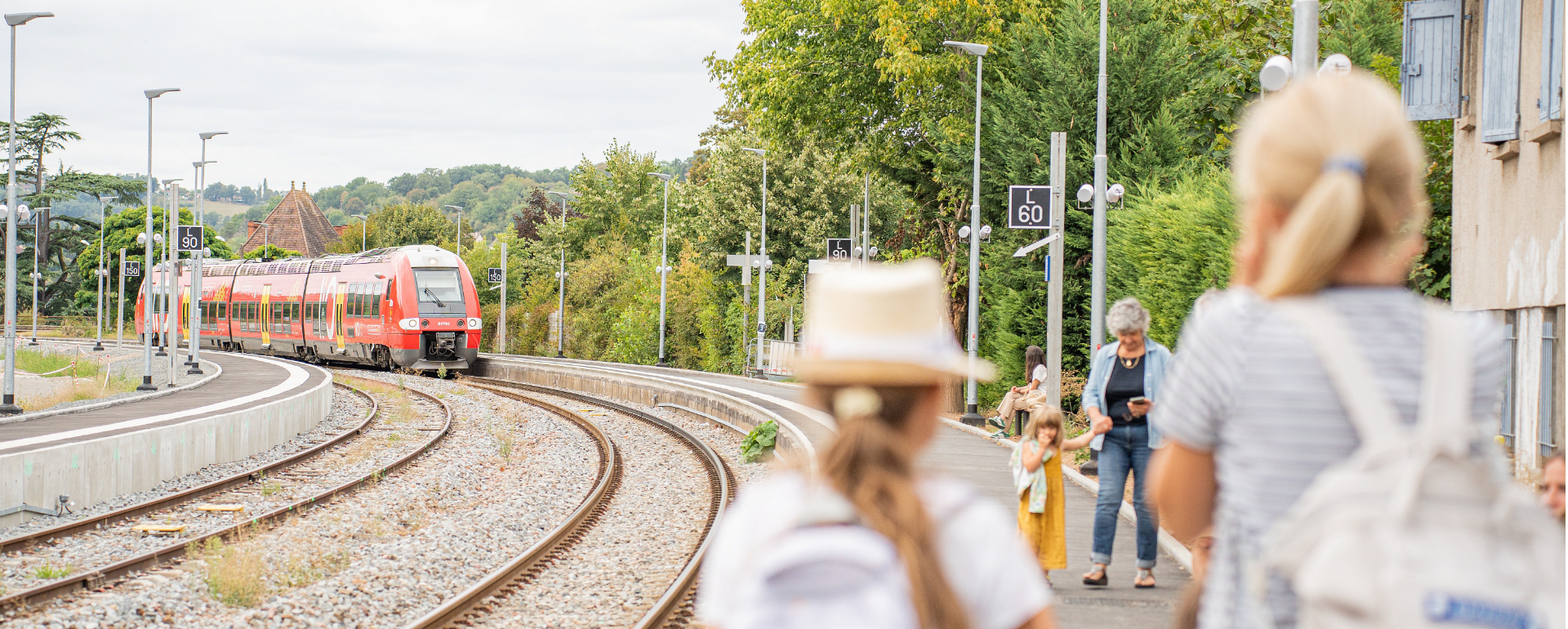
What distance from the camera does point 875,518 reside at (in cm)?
178

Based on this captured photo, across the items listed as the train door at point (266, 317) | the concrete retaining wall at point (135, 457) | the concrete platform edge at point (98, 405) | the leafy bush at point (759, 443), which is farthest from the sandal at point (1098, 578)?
the train door at point (266, 317)

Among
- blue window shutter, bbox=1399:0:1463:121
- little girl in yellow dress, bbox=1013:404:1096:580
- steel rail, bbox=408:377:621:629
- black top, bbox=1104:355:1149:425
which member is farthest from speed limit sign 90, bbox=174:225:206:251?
black top, bbox=1104:355:1149:425

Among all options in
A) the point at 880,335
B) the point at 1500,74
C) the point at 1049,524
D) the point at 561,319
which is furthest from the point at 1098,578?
the point at 561,319

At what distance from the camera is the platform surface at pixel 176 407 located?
14.6 meters

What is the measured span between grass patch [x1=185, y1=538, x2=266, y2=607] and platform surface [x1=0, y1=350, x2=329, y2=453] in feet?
12.8

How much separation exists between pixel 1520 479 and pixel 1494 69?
146 inches

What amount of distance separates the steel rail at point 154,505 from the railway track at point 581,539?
13.6 ft

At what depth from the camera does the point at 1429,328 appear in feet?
6.21

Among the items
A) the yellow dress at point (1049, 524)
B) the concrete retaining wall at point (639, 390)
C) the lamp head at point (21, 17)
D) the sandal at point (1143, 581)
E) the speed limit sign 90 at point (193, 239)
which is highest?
the lamp head at point (21, 17)

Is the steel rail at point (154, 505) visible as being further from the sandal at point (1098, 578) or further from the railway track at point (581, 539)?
the sandal at point (1098, 578)

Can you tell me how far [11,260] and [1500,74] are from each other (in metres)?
20.9

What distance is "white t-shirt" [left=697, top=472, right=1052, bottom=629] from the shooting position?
6.07 ft

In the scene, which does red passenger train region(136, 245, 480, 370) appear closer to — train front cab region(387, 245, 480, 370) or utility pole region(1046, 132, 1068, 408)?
train front cab region(387, 245, 480, 370)

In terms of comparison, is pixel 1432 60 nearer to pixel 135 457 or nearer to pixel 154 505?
pixel 154 505
